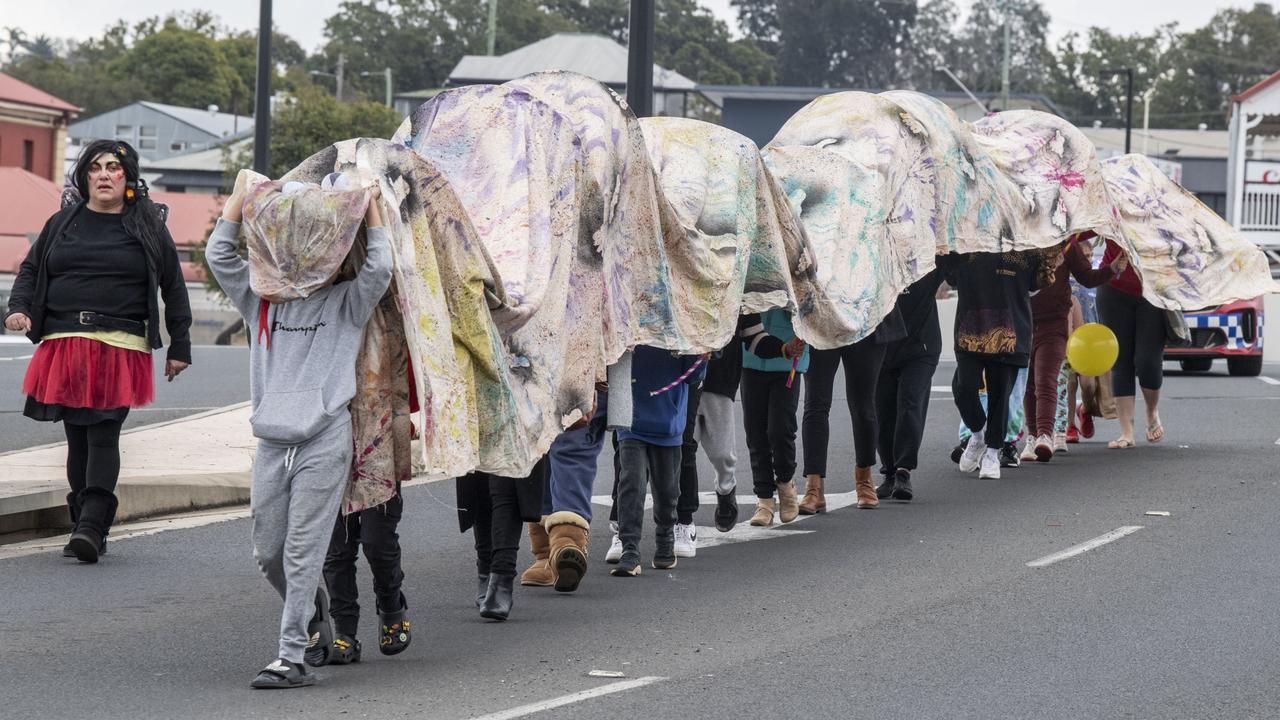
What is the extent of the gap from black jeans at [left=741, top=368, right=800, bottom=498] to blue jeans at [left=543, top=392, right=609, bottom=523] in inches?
74.2

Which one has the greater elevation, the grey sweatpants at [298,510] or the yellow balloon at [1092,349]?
the yellow balloon at [1092,349]

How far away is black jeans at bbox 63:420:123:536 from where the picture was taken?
8812 millimetres

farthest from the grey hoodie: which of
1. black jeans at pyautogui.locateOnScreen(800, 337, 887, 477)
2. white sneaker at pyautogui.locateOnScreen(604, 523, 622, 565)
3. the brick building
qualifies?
the brick building

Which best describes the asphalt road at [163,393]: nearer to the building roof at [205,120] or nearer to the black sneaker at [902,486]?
the black sneaker at [902,486]

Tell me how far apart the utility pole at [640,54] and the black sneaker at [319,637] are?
7.33m

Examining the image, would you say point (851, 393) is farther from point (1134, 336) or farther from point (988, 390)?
point (1134, 336)

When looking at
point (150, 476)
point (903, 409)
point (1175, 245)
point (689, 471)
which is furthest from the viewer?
point (1175, 245)

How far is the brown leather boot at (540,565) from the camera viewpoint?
27.7 feet

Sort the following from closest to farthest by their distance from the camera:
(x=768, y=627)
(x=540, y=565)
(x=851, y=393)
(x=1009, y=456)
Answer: (x=768, y=627), (x=540, y=565), (x=851, y=393), (x=1009, y=456)

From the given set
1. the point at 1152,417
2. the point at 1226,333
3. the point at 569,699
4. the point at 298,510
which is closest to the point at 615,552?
the point at 569,699

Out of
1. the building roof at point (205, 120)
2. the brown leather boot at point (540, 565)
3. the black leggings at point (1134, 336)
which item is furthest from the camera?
the building roof at point (205, 120)

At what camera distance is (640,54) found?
13.7 metres

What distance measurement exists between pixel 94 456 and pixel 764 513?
3.67 m

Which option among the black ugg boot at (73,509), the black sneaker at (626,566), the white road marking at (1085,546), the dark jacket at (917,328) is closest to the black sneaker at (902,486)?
the dark jacket at (917,328)
